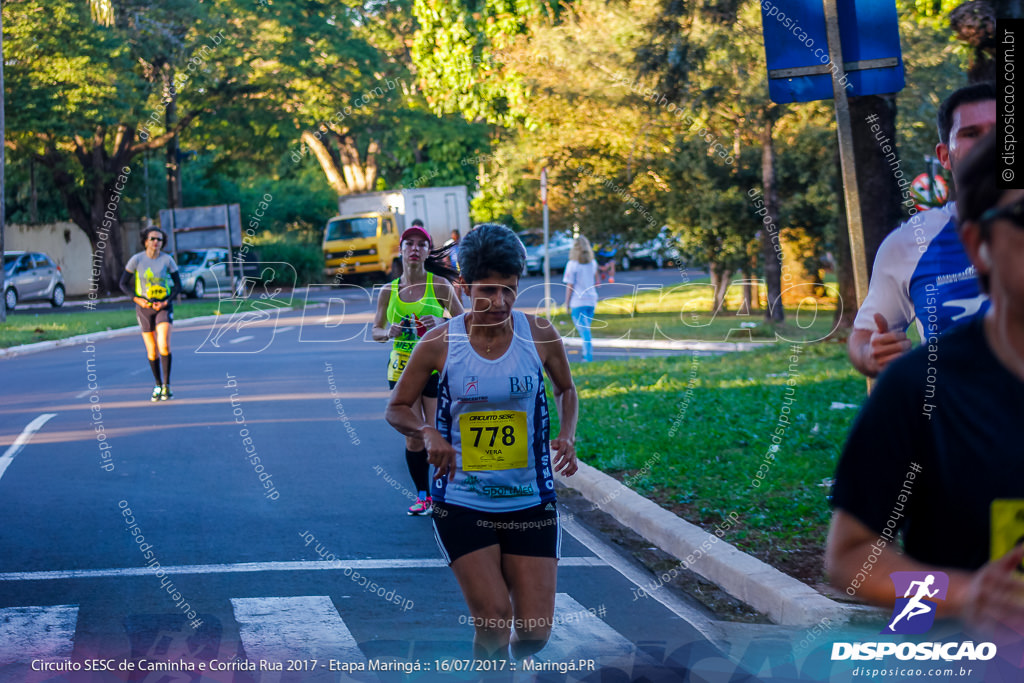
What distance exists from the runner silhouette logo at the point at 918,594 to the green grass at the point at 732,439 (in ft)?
14.3

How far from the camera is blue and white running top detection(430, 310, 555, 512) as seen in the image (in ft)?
14.5

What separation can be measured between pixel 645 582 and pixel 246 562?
2.31 m

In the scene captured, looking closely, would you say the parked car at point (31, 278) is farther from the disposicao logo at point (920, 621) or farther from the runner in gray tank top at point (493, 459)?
the disposicao logo at point (920, 621)

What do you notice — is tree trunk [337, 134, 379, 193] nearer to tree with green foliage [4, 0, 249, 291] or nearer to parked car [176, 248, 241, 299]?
parked car [176, 248, 241, 299]

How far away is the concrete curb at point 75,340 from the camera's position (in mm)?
22031

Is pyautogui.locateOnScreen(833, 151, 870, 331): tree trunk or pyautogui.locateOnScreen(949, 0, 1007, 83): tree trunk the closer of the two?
pyautogui.locateOnScreen(949, 0, 1007, 83): tree trunk

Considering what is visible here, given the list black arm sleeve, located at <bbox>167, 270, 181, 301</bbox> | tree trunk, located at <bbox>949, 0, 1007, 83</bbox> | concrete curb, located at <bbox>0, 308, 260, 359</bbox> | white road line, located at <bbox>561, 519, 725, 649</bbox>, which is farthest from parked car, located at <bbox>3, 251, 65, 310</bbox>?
tree trunk, located at <bbox>949, 0, 1007, 83</bbox>

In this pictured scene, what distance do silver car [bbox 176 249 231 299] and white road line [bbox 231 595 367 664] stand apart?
125ft

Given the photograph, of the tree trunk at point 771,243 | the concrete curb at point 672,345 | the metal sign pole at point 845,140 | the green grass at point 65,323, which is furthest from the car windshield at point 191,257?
the metal sign pole at point 845,140

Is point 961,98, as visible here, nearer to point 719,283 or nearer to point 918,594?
point 918,594

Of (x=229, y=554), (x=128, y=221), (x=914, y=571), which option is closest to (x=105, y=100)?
(x=128, y=221)

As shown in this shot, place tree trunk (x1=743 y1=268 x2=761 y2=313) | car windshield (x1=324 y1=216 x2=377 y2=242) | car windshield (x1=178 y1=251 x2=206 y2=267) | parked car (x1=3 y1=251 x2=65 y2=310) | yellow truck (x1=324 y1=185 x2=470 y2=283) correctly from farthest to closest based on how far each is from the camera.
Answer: car windshield (x1=178 y1=251 x2=206 y2=267) → car windshield (x1=324 y1=216 x2=377 y2=242) → yellow truck (x1=324 y1=185 x2=470 y2=283) → parked car (x1=3 y1=251 x2=65 y2=310) → tree trunk (x1=743 y1=268 x2=761 y2=313)

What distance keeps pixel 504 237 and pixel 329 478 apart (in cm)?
582

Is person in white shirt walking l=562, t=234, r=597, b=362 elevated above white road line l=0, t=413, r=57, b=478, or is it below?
above
